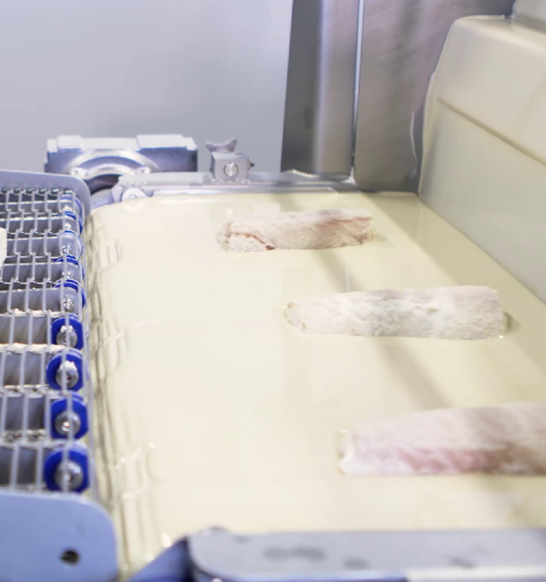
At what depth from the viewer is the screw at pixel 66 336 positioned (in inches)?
38.2

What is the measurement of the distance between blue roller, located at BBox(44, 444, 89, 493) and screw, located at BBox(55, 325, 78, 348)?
0.27 m

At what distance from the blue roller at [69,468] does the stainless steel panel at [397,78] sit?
3.94ft

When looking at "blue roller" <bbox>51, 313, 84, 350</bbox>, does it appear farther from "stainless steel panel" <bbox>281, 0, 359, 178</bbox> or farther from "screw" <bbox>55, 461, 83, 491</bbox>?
"stainless steel panel" <bbox>281, 0, 359, 178</bbox>

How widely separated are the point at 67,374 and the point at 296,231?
0.62 m

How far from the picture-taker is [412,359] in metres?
1.04

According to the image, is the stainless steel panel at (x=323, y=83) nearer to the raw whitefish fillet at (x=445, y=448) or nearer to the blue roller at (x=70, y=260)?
the blue roller at (x=70, y=260)

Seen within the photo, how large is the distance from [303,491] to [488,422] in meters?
0.24

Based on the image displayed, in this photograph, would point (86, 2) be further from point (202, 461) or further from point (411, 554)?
point (411, 554)

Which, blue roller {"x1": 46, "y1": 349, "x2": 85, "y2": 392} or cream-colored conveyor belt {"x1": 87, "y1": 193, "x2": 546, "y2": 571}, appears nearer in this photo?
cream-colored conveyor belt {"x1": 87, "y1": 193, "x2": 546, "y2": 571}

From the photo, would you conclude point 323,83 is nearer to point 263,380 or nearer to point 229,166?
point 229,166

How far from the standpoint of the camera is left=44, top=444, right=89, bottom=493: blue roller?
71 cm

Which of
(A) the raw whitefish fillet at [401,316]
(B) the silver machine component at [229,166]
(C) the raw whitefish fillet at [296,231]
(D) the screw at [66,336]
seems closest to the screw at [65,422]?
(D) the screw at [66,336]

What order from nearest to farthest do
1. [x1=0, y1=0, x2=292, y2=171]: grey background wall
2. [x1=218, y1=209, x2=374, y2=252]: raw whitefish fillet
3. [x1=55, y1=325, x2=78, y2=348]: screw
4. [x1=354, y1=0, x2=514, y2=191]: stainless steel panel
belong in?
[x1=55, y1=325, x2=78, y2=348]: screw
[x1=218, y1=209, x2=374, y2=252]: raw whitefish fillet
[x1=354, y1=0, x2=514, y2=191]: stainless steel panel
[x1=0, y1=0, x2=292, y2=171]: grey background wall

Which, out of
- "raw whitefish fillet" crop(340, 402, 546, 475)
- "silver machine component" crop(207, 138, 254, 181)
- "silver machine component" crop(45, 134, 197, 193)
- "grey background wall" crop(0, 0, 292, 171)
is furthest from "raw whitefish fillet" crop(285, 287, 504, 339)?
"grey background wall" crop(0, 0, 292, 171)
